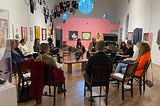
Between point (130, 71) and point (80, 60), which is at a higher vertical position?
point (130, 71)

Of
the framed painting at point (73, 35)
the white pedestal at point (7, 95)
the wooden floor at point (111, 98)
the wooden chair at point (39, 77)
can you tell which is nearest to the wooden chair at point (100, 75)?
the wooden floor at point (111, 98)

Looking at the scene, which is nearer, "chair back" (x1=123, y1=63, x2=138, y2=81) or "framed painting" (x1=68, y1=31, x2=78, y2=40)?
"chair back" (x1=123, y1=63, x2=138, y2=81)

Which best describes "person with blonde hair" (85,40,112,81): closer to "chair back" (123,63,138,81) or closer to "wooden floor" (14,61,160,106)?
"chair back" (123,63,138,81)

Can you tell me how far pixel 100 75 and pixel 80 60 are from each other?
391 centimetres

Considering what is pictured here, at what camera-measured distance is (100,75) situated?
373 centimetres

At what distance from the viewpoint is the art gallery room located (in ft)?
12.0

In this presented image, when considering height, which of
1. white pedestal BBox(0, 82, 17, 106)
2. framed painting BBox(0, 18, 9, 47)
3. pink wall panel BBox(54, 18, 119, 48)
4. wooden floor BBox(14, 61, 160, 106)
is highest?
pink wall panel BBox(54, 18, 119, 48)

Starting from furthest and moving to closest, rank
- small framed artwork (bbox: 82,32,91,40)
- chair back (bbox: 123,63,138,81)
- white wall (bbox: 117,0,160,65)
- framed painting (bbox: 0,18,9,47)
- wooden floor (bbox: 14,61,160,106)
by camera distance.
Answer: small framed artwork (bbox: 82,32,91,40) < white wall (bbox: 117,0,160,65) < chair back (bbox: 123,63,138,81) < wooden floor (bbox: 14,61,160,106) < framed painting (bbox: 0,18,9,47)

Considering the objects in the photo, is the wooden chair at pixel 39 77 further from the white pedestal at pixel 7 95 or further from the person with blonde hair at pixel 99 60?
the white pedestal at pixel 7 95

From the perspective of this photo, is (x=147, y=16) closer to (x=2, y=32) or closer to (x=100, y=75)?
(x=100, y=75)

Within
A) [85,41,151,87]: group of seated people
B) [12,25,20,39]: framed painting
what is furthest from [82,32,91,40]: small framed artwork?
[85,41,151,87]: group of seated people

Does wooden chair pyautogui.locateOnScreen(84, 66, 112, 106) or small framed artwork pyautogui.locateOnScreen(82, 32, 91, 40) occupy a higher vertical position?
small framed artwork pyautogui.locateOnScreen(82, 32, 91, 40)

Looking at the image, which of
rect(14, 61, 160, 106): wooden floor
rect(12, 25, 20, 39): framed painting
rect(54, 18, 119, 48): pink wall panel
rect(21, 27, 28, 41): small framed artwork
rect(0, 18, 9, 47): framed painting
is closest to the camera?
rect(0, 18, 9, 47): framed painting

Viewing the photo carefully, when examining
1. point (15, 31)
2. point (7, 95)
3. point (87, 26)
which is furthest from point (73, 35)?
point (7, 95)
